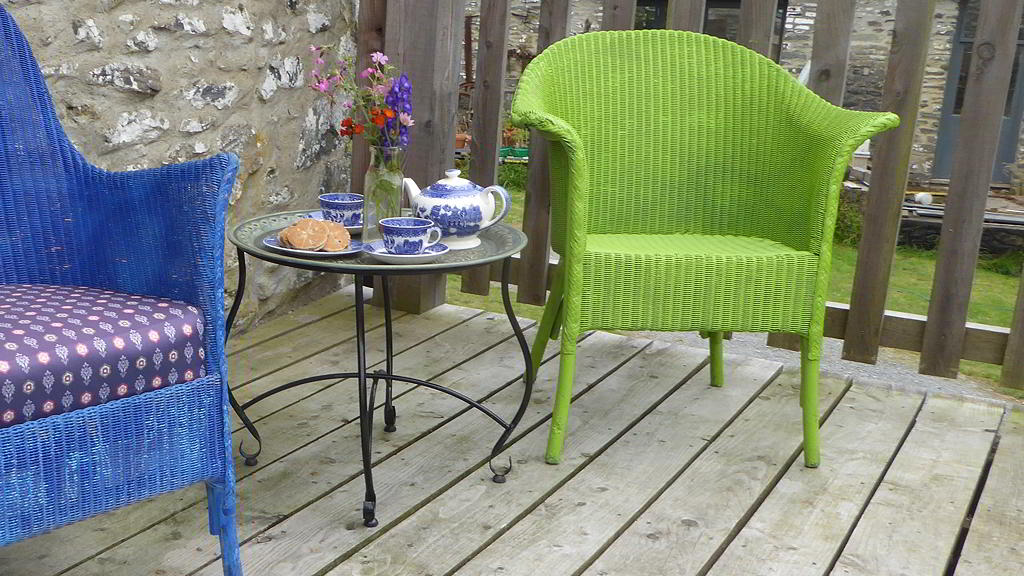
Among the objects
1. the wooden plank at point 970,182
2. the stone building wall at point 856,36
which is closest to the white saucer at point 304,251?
the wooden plank at point 970,182

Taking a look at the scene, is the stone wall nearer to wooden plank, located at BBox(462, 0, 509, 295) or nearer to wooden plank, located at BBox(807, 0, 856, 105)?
wooden plank, located at BBox(462, 0, 509, 295)

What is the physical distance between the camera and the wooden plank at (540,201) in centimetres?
284

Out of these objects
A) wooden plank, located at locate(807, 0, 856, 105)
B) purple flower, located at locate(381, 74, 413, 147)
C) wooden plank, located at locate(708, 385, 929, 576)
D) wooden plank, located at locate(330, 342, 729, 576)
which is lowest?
wooden plank, located at locate(330, 342, 729, 576)

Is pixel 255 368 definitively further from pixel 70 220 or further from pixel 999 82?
pixel 999 82

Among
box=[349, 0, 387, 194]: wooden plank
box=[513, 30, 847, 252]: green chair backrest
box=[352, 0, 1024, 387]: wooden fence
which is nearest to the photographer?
box=[513, 30, 847, 252]: green chair backrest

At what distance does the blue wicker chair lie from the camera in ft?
4.33

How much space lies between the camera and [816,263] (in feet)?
6.77

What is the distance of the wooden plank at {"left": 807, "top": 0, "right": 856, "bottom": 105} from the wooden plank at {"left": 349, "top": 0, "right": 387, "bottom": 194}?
47.8 inches

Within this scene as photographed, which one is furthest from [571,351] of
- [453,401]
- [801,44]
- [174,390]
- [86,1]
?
[801,44]

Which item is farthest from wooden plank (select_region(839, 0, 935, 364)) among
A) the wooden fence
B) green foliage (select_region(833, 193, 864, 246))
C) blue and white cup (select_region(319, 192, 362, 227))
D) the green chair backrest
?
green foliage (select_region(833, 193, 864, 246))

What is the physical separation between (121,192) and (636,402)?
1.34 meters

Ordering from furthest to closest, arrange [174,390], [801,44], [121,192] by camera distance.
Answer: [801,44], [121,192], [174,390]

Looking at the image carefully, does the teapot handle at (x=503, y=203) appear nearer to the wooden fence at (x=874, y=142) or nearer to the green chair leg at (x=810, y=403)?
the green chair leg at (x=810, y=403)

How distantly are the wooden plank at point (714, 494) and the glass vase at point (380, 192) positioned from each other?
73 centimetres
